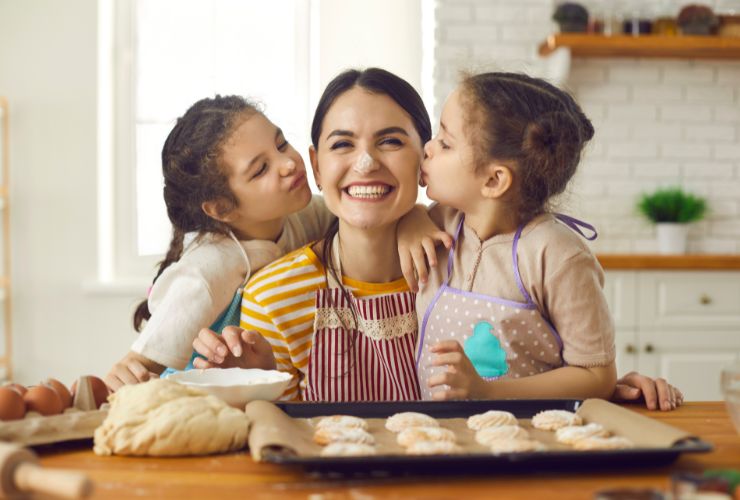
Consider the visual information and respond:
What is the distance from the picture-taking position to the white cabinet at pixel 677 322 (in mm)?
3680

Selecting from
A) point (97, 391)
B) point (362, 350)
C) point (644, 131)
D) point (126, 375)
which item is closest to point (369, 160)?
point (362, 350)

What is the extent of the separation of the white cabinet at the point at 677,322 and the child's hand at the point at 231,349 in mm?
2511

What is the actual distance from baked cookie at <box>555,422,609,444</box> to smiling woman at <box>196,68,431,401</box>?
71 centimetres

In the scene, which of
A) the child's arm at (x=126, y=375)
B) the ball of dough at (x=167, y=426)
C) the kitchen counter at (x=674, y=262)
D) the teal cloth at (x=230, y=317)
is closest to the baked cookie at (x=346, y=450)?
the ball of dough at (x=167, y=426)

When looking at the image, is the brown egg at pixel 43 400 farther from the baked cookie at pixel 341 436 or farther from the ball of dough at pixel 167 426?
the baked cookie at pixel 341 436

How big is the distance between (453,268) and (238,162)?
589mm

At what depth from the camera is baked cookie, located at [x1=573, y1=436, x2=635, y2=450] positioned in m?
0.95

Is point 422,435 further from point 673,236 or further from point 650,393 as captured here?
point 673,236

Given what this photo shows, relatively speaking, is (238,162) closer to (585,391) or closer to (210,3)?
(585,391)

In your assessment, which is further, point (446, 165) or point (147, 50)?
point (147, 50)

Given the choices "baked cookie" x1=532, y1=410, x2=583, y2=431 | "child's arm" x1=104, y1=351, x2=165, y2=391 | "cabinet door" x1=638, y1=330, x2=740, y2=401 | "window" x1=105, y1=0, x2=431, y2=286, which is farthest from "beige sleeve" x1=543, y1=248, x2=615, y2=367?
"window" x1=105, y1=0, x2=431, y2=286

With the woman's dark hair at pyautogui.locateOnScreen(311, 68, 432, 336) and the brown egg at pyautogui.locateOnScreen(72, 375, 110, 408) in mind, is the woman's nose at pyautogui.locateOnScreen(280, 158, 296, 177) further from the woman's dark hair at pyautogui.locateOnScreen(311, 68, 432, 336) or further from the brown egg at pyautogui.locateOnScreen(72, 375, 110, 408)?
the brown egg at pyautogui.locateOnScreen(72, 375, 110, 408)

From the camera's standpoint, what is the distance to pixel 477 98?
1.69 metres

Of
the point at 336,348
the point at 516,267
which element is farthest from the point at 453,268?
the point at 336,348
